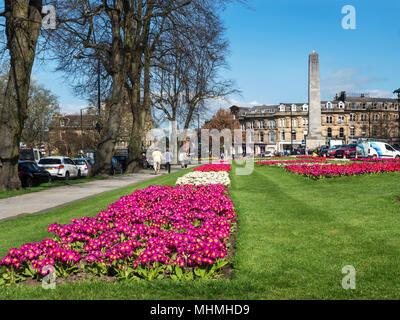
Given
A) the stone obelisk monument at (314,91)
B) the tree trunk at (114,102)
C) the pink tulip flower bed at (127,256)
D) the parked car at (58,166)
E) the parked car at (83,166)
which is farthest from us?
the stone obelisk monument at (314,91)

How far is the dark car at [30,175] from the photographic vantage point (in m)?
21.4

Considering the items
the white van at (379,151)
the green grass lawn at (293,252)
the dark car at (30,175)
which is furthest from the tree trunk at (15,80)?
the white van at (379,151)

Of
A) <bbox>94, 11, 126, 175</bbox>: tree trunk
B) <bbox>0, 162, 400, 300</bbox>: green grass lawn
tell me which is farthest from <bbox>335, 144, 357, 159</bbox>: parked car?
<bbox>0, 162, 400, 300</bbox>: green grass lawn

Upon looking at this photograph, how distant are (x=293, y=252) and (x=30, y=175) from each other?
1862cm

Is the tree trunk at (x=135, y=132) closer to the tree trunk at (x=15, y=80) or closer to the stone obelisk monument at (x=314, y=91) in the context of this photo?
the tree trunk at (x=15, y=80)

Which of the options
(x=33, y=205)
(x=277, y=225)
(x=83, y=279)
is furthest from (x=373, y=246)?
(x=33, y=205)

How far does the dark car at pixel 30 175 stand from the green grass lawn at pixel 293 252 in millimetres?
11784

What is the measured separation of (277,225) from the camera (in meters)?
7.60

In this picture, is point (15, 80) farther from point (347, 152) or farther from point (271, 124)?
point (271, 124)

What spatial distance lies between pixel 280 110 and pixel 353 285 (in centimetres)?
12096

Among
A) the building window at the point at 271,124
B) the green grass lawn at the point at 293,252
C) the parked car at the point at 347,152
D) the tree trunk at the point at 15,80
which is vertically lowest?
the green grass lawn at the point at 293,252

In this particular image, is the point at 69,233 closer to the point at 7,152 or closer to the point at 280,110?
the point at 7,152

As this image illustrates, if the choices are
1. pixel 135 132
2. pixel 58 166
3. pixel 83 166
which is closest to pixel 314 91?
pixel 135 132

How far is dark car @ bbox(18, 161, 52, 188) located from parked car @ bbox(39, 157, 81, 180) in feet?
15.8
